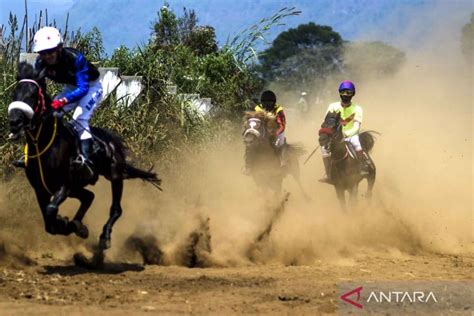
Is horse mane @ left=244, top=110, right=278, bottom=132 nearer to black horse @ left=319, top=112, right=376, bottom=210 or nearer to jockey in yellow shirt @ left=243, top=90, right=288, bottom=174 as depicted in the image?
jockey in yellow shirt @ left=243, top=90, right=288, bottom=174

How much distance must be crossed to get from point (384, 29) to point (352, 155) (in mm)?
41320

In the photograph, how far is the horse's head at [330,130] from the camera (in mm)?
14562

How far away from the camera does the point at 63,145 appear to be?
33.7ft

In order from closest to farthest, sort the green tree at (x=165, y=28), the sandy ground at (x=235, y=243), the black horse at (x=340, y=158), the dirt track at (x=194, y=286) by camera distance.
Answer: the dirt track at (x=194, y=286) < the sandy ground at (x=235, y=243) < the black horse at (x=340, y=158) < the green tree at (x=165, y=28)

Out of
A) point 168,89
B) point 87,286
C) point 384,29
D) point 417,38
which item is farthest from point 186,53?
point 384,29

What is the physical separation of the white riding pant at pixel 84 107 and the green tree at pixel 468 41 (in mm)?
33032

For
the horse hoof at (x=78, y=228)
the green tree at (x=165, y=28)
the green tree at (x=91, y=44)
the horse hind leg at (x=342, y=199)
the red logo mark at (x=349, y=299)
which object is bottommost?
the red logo mark at (x=349, y=299)

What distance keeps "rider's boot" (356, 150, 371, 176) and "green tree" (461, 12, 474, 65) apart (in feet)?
92.1

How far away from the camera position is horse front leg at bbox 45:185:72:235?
9.89 meters

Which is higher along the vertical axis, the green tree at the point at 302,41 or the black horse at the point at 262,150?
the green tree at the point at 302,41

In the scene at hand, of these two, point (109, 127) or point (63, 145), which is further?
point (109, 127)

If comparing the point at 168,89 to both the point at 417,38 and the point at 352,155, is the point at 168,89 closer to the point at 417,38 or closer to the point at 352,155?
the point at 352,155

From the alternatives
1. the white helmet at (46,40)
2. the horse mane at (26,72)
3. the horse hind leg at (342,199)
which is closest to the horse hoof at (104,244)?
the horse mane at (26,72)

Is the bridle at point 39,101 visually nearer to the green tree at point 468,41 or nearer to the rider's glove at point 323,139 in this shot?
the rider's glove at point 323,139
